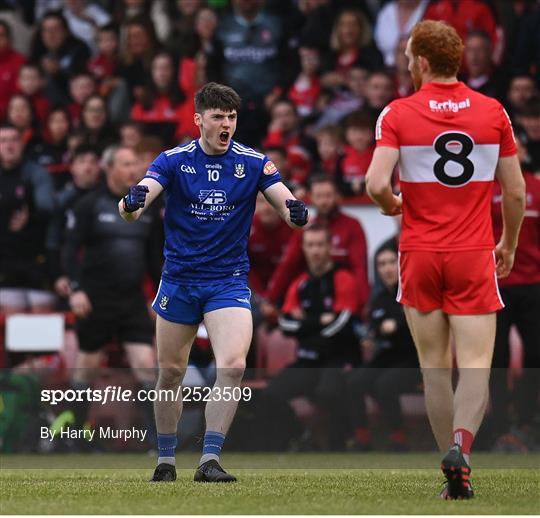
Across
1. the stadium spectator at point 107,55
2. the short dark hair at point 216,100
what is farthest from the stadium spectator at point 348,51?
the short dark hair at point 216,100

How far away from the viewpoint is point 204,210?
8.40m

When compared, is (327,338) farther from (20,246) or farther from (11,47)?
(11,47)

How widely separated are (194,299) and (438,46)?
6.75ft

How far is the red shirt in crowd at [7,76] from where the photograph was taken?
17312 millimetres

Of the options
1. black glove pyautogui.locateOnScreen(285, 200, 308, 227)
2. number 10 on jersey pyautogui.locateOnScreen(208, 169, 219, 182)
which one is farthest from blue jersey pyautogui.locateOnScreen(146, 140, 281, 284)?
black glove pyautogui.locateOnScreen(285, 200, 308, 227)

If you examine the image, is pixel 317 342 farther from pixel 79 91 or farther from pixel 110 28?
pixel 110 28

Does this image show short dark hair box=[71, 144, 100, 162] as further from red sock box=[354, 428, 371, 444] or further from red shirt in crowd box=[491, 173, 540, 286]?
red shirt in crowd box=[491, 173, 540, 286]

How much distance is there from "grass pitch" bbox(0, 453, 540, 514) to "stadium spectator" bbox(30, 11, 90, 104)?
290 inches

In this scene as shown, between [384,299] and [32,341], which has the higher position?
[384,299]

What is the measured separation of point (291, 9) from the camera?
55.5ft

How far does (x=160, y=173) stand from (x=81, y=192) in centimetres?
615

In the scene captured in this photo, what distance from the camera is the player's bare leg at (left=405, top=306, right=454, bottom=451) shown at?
7.48 meters

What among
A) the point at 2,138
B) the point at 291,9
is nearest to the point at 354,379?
the point at 2,138

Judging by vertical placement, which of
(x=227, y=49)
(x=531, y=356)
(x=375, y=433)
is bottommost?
(x=375, y=433)
